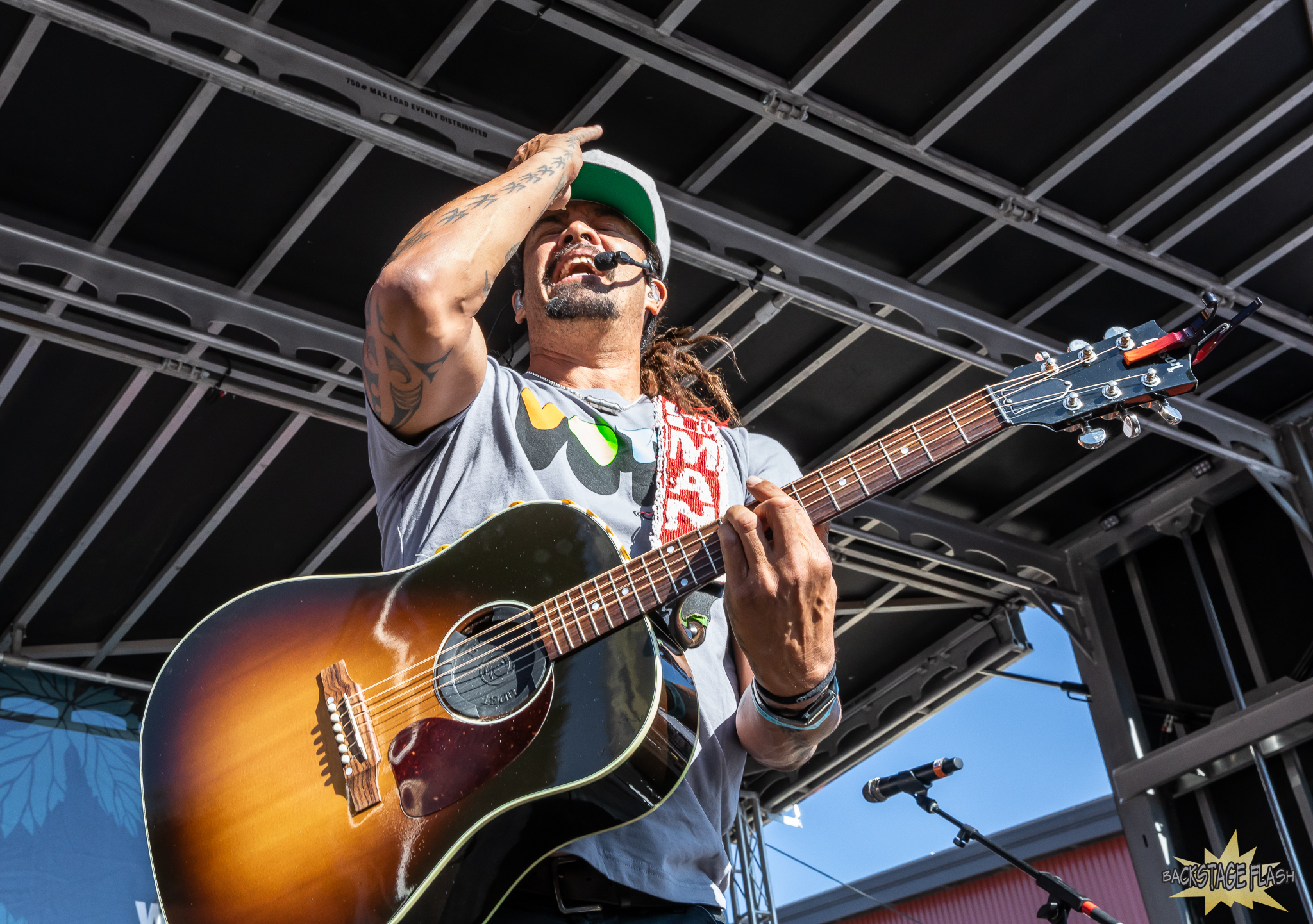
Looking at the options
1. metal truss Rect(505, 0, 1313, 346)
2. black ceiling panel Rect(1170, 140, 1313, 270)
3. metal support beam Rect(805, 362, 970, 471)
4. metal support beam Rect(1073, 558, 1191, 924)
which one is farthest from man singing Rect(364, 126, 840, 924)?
metal support beam Rect(1073, 558, 1191, 924)

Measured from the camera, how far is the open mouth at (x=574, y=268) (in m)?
2.34

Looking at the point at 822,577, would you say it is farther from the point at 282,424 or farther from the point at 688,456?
the point at 282,424

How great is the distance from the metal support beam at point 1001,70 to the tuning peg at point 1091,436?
149 inches

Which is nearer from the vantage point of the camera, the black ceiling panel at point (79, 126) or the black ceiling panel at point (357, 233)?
the black ceiling panel at point (79, 126)

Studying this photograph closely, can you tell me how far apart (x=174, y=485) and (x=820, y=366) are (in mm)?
3946

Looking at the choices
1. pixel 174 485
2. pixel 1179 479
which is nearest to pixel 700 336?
pixel 174 485

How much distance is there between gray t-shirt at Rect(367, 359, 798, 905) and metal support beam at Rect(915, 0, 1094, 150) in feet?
12.9

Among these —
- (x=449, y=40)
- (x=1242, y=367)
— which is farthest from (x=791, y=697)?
(x=1242, y=367)

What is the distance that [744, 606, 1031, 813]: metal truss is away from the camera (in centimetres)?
890

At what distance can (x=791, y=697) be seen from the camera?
5.59 feet

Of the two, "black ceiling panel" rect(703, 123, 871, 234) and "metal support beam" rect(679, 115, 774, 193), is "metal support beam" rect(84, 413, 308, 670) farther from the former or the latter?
"black ceiling panel" rect(703, 123, 871, 234)

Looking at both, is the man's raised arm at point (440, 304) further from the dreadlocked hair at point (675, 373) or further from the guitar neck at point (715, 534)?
the dreadlocked hair at point (675, 373)

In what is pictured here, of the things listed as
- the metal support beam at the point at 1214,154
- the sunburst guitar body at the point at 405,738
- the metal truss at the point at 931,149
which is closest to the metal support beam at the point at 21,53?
the metal truss at the point at 931,149

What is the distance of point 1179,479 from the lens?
25.8 ft
